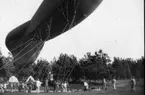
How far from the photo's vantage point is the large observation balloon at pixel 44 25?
1049 centimetres

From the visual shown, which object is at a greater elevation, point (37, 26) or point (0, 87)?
point (37, 26)

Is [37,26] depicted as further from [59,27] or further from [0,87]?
[0,87]

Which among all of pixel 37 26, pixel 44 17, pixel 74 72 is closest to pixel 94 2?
pixel 44 17

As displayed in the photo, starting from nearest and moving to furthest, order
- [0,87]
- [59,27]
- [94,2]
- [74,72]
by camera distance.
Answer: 1. [94,2]
2. [59,27]
3. [0,87]
4. [74,72]

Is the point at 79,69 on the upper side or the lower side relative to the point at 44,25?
lower

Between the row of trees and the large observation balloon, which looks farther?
the row of trees

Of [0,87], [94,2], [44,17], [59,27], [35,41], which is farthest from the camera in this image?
[0,87]

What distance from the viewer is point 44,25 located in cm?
1176

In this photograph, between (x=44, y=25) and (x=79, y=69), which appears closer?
(x=44, y=25)

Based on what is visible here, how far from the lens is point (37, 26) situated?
38.8 ft

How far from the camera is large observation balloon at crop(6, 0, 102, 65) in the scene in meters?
10.5

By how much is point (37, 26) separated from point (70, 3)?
2.38 metres

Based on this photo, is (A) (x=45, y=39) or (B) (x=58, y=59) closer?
(A) (x=45, y=39)

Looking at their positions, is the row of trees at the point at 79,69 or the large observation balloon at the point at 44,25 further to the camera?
the row of trees at the point at 79,69
